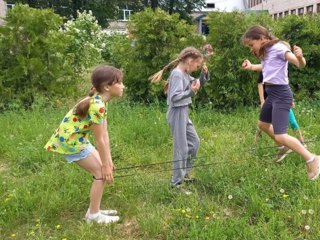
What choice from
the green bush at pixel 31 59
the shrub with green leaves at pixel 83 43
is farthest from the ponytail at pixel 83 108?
the shrub with green leaves at pixel 83 43

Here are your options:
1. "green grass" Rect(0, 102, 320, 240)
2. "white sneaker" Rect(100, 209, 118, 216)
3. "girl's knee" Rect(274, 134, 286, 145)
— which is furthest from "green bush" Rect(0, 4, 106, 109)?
"girl's knee" Rect(274, 134, 286, 145)

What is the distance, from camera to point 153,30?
704cm

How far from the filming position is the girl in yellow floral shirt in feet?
10.0

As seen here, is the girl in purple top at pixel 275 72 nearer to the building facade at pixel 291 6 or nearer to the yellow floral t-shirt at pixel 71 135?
the yellow floral t-shirt at pixel 71 135

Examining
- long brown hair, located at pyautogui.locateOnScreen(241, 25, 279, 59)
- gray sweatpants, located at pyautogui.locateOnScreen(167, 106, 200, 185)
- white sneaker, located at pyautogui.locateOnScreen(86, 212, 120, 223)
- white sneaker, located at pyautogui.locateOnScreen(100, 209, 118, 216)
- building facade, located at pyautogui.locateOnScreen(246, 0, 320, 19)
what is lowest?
white sneaker, located at pyautogui.locateOnScreen(100, 209, 118, 216)

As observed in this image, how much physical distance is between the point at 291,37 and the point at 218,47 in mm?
1380

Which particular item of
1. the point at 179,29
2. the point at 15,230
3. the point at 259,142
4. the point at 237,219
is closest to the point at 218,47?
the point at 179,29

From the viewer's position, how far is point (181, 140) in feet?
12.3

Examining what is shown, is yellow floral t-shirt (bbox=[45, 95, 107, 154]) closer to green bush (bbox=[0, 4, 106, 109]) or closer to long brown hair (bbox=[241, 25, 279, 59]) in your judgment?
long brown hair (bbox=[241, 25, 279, 59])

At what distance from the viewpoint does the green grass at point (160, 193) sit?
10.6 ft

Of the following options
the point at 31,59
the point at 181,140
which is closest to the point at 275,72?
the point at 181,140

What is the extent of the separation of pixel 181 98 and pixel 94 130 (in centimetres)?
92

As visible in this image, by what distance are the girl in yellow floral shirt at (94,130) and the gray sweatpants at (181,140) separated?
72 centimetres

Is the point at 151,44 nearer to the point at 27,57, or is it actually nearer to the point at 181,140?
the point at 27,57
